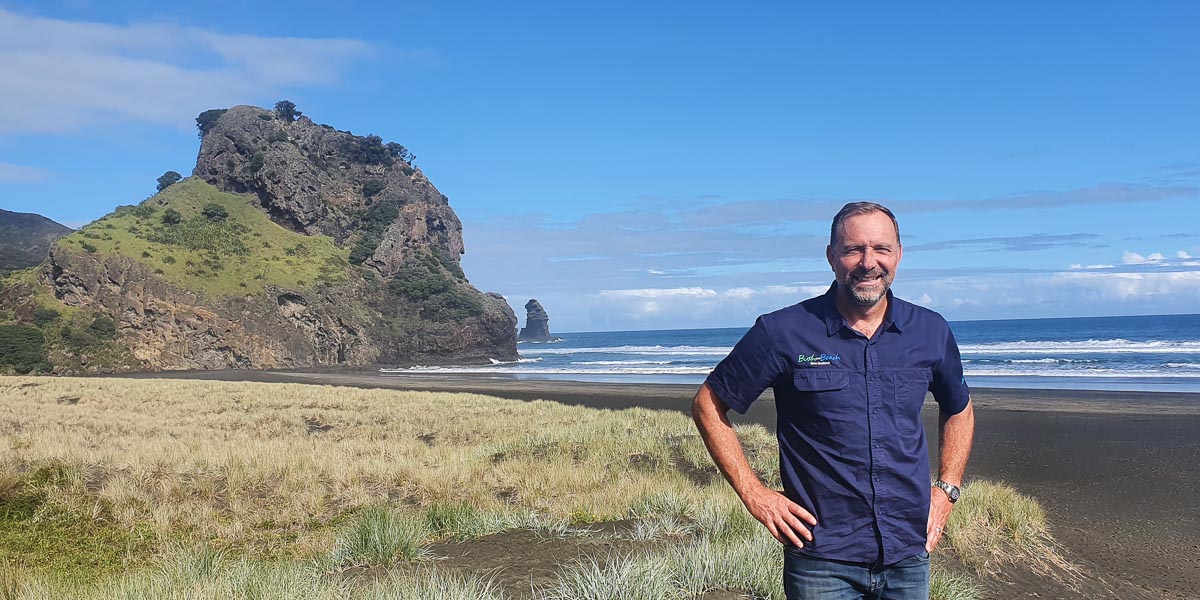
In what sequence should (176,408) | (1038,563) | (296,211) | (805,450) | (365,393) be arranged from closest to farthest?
(805,450)
(1038,563)
(176,408)
(365,393)
(296,211)

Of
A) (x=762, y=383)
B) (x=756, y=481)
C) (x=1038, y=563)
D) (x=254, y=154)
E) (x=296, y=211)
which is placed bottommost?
(x=1038, y=563)

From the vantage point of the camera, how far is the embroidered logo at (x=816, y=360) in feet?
8.85

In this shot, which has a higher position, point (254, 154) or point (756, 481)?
point (254, 154)

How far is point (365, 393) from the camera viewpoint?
2873 cm

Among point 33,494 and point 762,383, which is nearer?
point 762,383

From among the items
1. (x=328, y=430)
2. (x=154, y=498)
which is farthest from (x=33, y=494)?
(x=328, y=430)

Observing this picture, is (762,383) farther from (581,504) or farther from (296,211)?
(296,211)

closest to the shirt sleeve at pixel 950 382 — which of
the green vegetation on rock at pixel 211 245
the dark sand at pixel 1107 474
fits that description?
the dark sand at pixel 1107 474

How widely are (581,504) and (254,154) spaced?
319 ft

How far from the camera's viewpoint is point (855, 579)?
2.70 meters

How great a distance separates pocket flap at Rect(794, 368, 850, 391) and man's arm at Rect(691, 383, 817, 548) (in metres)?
0.29

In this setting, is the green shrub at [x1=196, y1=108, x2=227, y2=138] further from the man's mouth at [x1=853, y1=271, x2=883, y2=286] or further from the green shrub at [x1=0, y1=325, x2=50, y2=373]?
the man's mouth at [x1=853, y1=271, x2=883, y2=286]

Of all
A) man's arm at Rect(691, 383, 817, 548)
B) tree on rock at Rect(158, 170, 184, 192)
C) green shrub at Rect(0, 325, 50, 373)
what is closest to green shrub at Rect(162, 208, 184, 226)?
green shrub at Rect(0, 325, 50, 373)

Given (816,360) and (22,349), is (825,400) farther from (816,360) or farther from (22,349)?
(22,349)
